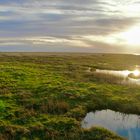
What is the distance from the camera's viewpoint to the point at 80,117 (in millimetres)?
27562

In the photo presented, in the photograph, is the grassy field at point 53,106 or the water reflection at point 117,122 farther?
the water reflection at point 117,122

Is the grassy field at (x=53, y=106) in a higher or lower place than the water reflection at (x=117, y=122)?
higher

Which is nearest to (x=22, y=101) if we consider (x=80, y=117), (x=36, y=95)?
(x=36, y=95)

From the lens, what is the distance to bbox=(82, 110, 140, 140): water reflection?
2512 cm

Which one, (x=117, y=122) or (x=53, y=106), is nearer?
(x=117, y=122)

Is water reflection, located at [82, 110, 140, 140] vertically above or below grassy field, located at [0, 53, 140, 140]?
below

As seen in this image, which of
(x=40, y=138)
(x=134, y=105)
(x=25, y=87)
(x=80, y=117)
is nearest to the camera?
(x=40, y=138)

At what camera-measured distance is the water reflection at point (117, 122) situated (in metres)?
25.1

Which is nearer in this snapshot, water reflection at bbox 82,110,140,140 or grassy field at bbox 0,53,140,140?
grassy field at bbox 0,53,140,140

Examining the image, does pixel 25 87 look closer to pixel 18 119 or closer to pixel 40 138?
pixel 18 119

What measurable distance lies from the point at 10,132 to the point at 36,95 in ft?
34.6

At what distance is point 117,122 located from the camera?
27.8 meters

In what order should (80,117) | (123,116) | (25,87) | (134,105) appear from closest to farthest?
(80,117) → (123,116) → (134,105) → (25,87)

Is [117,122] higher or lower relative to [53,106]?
lower
